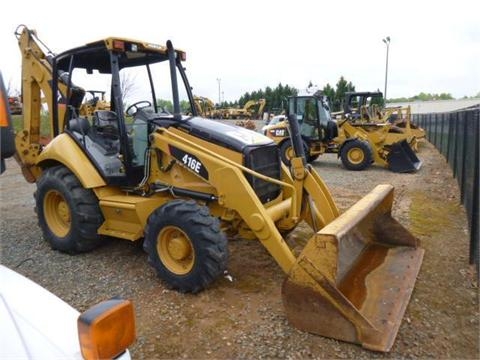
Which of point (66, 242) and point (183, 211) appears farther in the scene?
point (66, 242)

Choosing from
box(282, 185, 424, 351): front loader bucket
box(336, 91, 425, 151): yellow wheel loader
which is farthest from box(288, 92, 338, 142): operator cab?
box(282, 185, 424, 351): front loader bucket

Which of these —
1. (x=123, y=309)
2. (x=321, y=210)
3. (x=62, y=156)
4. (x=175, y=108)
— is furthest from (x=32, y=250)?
(x=123, y=309)

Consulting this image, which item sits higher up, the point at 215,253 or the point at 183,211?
the point at 183,211

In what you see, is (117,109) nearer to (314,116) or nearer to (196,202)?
(196,202)

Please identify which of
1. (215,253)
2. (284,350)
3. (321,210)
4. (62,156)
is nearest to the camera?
(284,350)

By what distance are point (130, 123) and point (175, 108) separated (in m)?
0.55

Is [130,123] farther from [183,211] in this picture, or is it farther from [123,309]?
[123,309]

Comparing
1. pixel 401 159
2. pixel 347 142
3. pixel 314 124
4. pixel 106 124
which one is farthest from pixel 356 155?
pixel 106 124

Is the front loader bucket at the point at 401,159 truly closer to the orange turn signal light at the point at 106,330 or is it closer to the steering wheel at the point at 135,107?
the steering wheel at the point at 135,107

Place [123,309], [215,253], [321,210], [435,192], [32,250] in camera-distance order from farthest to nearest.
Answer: [435,192] → [32,250] → [321,210] → [215,253] → [123,309]

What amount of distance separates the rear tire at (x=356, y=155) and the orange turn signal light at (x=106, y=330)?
11.8 meters

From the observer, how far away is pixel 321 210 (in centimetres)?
462

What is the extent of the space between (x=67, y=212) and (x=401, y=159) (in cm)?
1011

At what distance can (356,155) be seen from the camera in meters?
12.8
